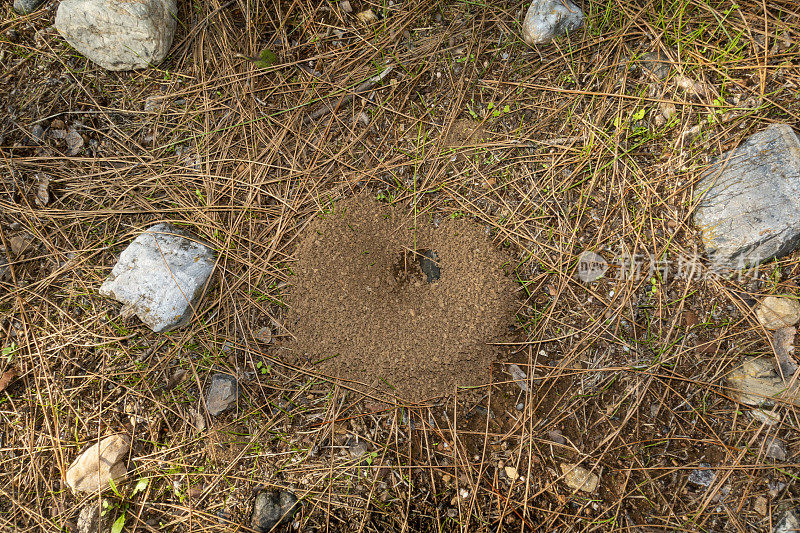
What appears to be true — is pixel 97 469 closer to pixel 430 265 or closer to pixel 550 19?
pixel 430 265

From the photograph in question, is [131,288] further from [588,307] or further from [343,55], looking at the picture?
[588,307]

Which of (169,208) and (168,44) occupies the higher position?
(168,44)

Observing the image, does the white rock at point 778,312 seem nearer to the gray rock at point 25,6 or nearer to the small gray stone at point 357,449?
the small gray stone at point 357,449

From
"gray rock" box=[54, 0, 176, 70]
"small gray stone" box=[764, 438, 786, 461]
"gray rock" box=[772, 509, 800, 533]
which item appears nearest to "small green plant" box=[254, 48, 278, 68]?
"gray rock" box=[54, 0, 176, 70]

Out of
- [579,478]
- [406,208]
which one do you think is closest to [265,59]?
[406,208]

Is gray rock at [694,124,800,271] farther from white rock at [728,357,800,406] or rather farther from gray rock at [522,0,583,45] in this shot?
gray rock at [522,0,583,45]

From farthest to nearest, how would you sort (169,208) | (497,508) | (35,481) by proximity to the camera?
1. (169,208)
2. (35,481)
3. (497,508)

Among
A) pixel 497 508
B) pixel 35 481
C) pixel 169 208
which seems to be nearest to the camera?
pixel 497 508

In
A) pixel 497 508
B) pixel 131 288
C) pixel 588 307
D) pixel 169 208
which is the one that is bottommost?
pixel 497 508

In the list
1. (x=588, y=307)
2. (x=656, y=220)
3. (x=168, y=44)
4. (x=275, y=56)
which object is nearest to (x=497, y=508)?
(x=588, y=307)
